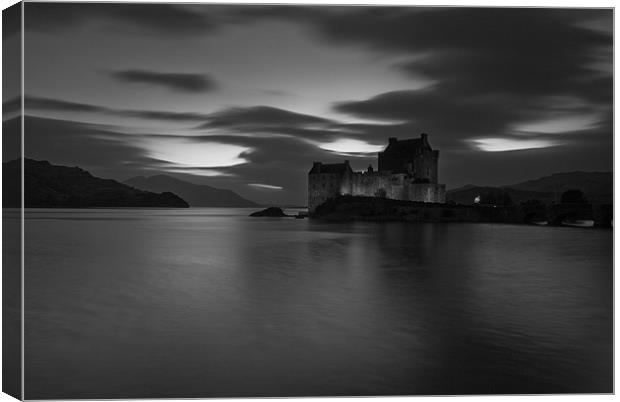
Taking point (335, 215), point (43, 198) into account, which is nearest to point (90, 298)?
point (335, 215)

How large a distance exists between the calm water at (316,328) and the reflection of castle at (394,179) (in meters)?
22.6

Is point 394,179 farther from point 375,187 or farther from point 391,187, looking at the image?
point 375,187

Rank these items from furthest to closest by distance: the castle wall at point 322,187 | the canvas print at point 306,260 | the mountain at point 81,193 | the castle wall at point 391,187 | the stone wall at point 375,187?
the mountain at point 81,193
the castle wall at point 391,187
the stone wall at point 375,187
the castle wall at point 322,187
the canvas print at point 306,260

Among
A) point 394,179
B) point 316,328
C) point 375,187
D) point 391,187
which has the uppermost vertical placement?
point 394,179

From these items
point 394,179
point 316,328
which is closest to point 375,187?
point 394,179

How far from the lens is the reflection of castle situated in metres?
40.2

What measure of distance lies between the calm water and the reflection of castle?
22574mm

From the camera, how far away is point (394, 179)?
46844 millimetres

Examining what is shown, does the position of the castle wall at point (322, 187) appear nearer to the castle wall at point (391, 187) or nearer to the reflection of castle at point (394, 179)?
the reflection of castle at point (394, 179)

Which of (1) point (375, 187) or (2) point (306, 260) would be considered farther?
(1) point (375, 187)

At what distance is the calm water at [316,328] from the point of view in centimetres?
554

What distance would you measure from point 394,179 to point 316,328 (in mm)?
39532

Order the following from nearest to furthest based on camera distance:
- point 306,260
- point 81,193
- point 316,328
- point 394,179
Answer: point 316,328 < point 306,260 < point 394,179 < point 81,193

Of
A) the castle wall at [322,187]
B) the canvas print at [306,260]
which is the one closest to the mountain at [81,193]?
the castle wall at [322,187]
